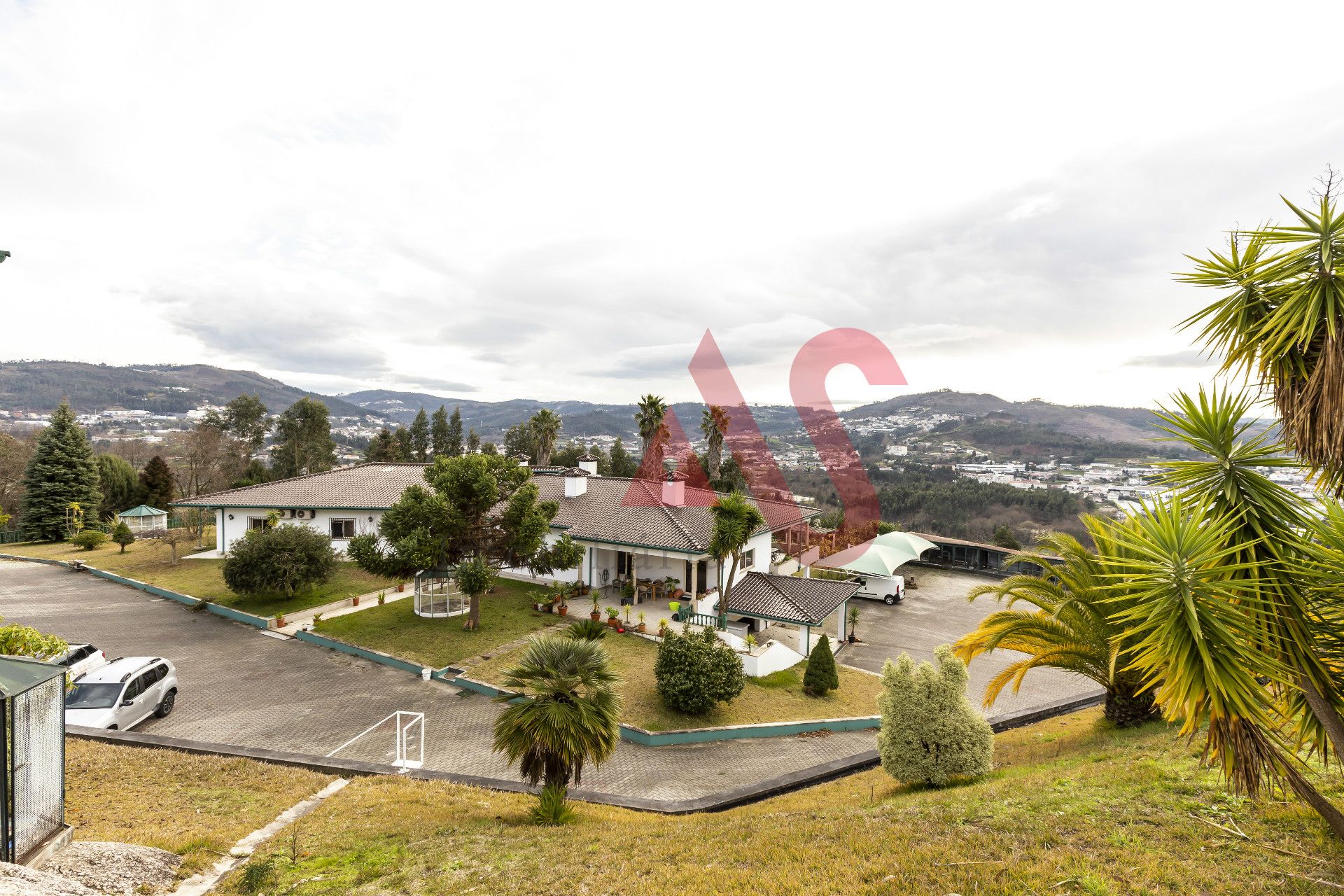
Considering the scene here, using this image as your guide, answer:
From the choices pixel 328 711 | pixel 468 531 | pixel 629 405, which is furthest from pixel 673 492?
pixel 629 405

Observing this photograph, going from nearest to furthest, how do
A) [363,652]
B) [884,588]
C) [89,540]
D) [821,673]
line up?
[821,673]
[363,652]
[884,588]
[89,540]

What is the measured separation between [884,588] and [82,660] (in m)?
27.8

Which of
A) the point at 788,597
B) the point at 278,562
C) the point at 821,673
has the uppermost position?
the point at 278,562

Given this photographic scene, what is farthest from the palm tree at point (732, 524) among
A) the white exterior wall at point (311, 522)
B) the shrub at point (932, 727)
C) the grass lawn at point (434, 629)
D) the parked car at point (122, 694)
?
the white exterior wall at point (311, 522)

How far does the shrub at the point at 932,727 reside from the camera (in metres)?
8.73

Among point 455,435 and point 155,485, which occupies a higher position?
point 455,435

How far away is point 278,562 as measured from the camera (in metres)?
19.1

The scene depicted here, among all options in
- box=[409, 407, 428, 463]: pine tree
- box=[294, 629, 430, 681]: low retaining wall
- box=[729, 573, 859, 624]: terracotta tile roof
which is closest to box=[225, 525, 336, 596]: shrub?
box=[294, 629, 430, 681]: low retaining wall

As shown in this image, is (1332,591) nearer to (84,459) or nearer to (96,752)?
(96,752)

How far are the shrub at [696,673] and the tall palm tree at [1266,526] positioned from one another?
34.0ft

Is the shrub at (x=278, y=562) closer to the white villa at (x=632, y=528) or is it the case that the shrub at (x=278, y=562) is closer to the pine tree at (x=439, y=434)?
the white villa at (x=632, y=528)

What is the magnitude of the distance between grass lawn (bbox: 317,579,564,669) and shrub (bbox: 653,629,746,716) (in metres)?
5.92

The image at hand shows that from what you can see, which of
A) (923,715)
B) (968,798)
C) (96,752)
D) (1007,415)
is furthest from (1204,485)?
(1007,415)

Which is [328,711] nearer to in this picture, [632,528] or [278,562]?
[278,562]
